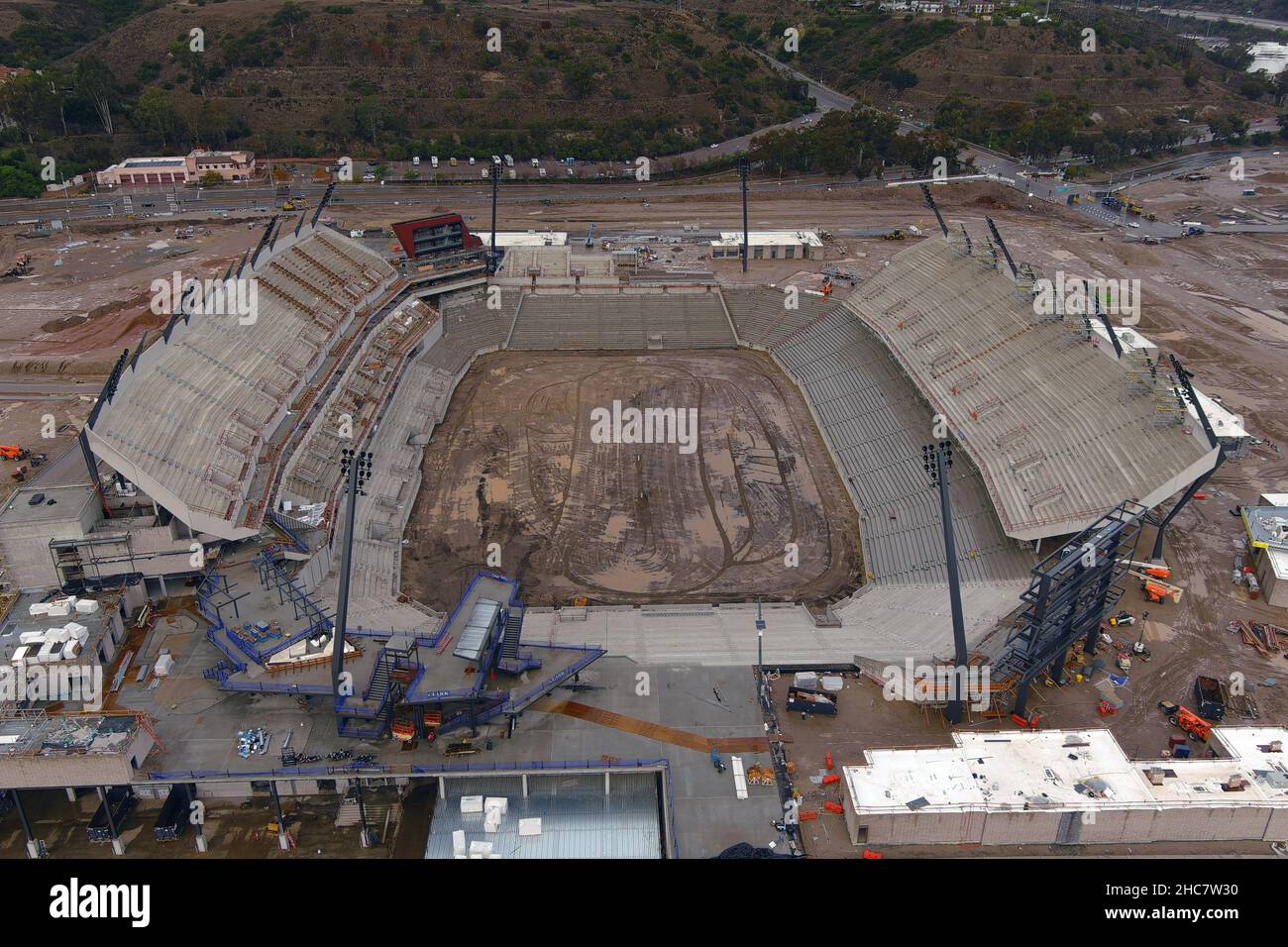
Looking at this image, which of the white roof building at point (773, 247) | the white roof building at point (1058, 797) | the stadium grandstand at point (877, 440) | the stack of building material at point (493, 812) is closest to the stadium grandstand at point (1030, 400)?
the stadium grandstand at point (877, 440)

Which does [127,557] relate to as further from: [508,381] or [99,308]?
[99,308]

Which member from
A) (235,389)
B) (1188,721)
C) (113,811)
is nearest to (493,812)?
(113,811)

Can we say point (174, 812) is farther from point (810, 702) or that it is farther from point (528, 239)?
point (528, 239)

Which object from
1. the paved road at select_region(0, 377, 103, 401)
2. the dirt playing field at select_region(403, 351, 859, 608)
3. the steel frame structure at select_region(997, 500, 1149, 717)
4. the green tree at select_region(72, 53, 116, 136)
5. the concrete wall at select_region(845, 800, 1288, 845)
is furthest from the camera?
the green tree at select_region(72, 53, 116, 136)

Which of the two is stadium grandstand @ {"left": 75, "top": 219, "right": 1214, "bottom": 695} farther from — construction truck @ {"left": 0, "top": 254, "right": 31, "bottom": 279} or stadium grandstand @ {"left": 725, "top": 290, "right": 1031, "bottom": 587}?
construction truck @ {"left": 0, "top": 254, "right": 31, "bottom": 279}

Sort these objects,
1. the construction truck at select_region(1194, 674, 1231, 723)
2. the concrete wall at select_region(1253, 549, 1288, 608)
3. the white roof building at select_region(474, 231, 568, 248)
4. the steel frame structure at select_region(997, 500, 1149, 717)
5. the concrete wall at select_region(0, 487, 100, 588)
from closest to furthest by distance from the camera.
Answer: the steel frame structure at select_region(997, 500, 1149, 717), the construction truck at select_region(1194, 674, 1231, 723), the concrete wall at select_region(0, 487, 100, 588), the concrete wall at select_region(1253, 549, 1288, 608), the white roof building at select_region(474, 231, 568, 248)

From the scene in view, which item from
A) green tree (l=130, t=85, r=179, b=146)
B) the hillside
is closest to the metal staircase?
the hillside

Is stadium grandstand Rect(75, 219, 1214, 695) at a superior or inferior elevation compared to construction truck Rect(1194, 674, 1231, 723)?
superior
